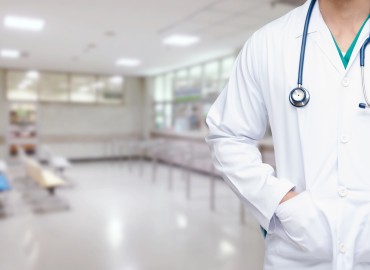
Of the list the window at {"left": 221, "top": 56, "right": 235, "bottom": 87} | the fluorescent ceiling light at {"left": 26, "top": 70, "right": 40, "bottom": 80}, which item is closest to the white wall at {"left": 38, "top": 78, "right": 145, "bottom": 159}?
the fluorescent ceiling light at {"left": 26, "top": 70, "right": 40, "bottom": 80}

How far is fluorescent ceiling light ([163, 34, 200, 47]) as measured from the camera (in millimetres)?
5590

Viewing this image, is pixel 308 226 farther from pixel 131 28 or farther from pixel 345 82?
pixel 131 28

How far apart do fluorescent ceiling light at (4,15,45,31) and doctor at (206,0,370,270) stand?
4.46 metres

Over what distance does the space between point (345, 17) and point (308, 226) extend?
0.58 meters

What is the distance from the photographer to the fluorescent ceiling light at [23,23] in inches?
179

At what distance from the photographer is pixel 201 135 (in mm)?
7738

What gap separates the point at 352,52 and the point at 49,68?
9396 millimetres

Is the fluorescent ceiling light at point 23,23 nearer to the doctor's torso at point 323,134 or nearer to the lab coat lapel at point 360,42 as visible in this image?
the doctor's torso at point 323,134

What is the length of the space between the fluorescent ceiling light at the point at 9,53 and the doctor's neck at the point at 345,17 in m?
7.15

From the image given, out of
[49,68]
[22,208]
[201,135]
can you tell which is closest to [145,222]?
[22,208]

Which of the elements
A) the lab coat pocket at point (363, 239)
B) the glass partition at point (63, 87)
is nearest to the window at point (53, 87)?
the glass partition at point (63, 87)

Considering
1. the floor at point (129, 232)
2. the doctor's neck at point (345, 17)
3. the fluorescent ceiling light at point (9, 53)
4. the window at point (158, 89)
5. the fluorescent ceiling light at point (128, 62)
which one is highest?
the fluorescent ceiling light at point (9, 53)

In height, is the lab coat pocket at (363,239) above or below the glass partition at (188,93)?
below

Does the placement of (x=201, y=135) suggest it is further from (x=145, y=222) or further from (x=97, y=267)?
(x=97, y=267)
